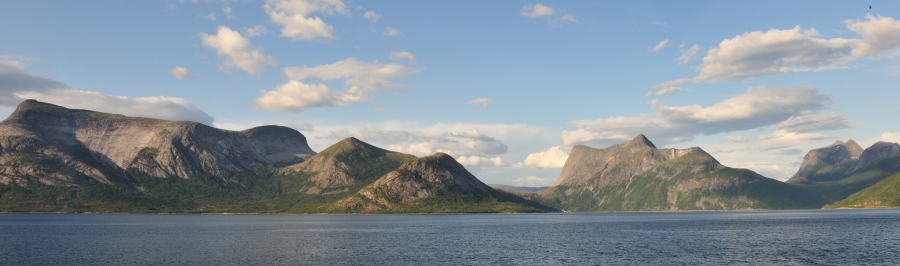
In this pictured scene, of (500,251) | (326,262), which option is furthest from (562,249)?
(326,262)

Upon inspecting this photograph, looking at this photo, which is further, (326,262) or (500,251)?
(500,251)

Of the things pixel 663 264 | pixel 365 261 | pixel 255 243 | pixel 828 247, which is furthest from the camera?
pixel 255 243

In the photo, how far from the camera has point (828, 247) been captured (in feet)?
443

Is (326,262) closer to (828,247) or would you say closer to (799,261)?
(799,261)

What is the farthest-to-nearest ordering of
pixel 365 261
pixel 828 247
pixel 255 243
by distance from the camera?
pixel 255 243 → pixel 828 247 → pixel 365 261

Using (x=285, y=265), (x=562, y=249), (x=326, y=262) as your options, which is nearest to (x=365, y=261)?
(x=326, y=262)

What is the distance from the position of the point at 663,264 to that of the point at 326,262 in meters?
59.4

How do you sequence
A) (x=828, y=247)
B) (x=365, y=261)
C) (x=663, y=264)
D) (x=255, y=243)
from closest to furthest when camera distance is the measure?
1. (x=663, y=264)
2. (x=365, y=261)
3. (x=828, y=247)
4. (x=255, y=243)

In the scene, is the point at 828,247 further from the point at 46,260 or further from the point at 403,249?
the point at 46,260

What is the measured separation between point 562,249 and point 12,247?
396 feet

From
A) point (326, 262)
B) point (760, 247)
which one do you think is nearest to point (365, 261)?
point (326, 262)

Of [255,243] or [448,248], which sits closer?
[448,248]

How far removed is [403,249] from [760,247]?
78.5 meters

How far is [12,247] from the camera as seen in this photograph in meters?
138
